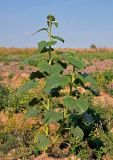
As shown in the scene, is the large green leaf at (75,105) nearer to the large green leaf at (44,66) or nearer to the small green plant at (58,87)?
the small green plant at (58,87)

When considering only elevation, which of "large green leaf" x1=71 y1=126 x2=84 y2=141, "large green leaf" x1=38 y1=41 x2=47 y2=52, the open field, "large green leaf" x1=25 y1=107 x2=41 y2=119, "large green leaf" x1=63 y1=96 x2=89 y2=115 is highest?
"large green leaf" x1=38 y1=41 x2=47 y2=52

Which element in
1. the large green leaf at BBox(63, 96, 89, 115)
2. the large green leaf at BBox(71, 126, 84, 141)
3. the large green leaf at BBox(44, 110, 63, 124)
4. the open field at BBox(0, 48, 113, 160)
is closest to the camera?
the large green leaf at BBox(63, 96, 89, 115)

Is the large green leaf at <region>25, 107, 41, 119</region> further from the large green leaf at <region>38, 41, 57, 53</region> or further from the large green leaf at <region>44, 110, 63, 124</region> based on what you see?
the large green leaf at <region>38, 41, 57, 53</region>

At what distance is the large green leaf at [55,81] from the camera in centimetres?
629

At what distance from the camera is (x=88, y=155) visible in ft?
23.8

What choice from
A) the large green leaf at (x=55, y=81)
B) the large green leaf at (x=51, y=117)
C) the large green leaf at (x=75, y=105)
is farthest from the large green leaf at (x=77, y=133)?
the large green leaf at (x=55, y=81)

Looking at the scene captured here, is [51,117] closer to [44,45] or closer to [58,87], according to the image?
[58,87]

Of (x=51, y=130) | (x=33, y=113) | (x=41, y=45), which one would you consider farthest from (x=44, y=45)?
(x=51, y=130)

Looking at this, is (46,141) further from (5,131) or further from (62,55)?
(5,131)

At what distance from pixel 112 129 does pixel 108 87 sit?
284cm

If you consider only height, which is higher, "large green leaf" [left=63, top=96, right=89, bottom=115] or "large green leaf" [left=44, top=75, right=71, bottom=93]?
"large green leaf" [left=44, top=75, right=71, bottom=93]

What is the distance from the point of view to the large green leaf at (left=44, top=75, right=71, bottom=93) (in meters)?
6.29

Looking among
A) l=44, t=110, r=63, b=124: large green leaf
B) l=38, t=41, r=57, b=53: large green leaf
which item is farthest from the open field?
l=44, t=110, r=63, b=124: large green leaf

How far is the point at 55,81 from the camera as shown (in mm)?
6328
